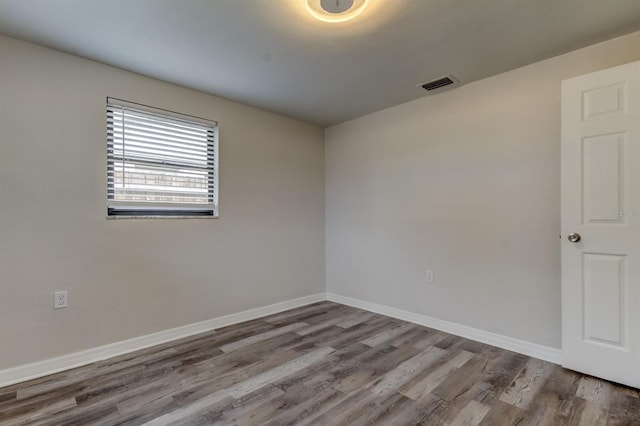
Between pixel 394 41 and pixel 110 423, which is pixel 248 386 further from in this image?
pixel 394 41

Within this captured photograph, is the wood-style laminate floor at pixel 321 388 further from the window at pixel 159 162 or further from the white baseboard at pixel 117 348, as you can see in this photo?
the window at pixel 159 162

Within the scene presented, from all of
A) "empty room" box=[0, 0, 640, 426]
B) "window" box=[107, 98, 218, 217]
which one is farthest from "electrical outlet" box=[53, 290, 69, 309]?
"window" box=[107, 98, 218, 217]

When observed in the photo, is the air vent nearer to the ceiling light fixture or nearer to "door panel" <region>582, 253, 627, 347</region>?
the ceiling light fixture

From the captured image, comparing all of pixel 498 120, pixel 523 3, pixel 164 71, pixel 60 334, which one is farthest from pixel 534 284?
pixel 60 334

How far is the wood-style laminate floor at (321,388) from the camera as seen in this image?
1.73m

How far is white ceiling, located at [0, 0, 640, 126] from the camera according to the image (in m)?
1.81

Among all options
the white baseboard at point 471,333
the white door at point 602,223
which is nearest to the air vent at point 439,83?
the white door at point 602,223

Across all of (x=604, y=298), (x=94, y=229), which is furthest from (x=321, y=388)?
(x=94, y=229)

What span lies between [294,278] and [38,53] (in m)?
2.97

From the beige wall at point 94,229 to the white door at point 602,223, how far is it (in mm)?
2669

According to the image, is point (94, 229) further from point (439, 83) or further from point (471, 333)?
point (471, 333)

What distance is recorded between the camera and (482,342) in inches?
107

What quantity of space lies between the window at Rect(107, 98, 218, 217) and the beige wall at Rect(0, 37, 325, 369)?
87 millimetres

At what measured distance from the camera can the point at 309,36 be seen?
2.08 metres
